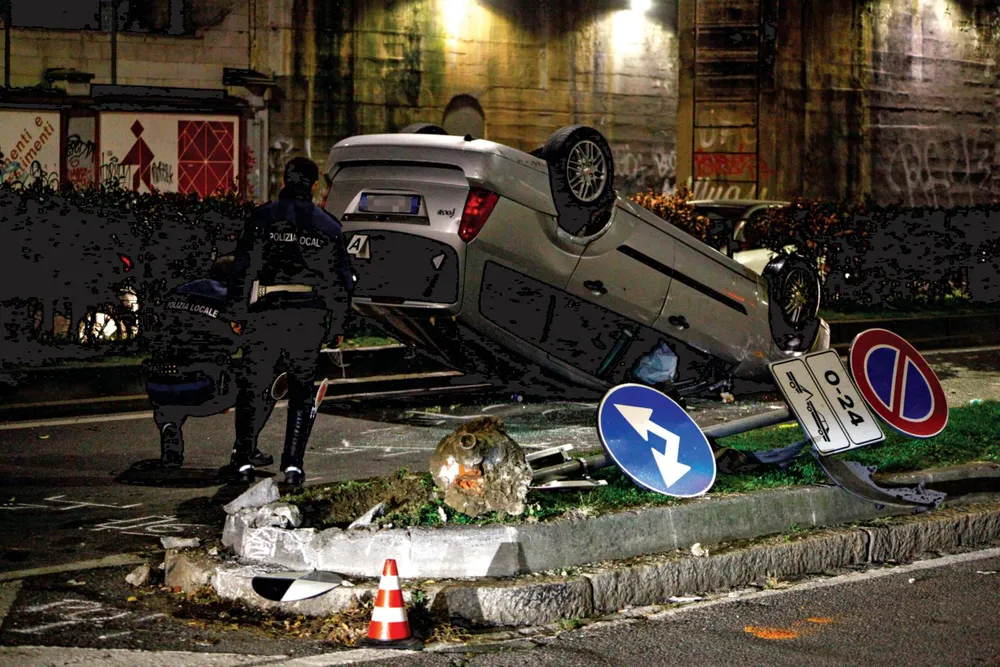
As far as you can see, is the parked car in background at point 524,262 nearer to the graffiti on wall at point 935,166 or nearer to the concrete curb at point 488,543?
the concrete curb at point 488,543

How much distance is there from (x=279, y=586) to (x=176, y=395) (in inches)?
128

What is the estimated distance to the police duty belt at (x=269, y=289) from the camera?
8.39 meters

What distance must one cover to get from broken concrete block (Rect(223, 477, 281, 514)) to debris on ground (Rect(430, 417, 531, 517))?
0.76m

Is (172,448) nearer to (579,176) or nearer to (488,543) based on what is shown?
(579,176)

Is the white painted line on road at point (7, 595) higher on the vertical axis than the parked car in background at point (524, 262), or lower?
lower

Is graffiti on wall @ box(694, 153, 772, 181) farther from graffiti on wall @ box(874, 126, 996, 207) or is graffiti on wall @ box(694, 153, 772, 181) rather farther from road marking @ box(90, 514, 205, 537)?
road marking @ box(90, 514, 205, 537)

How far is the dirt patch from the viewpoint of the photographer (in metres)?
6.73

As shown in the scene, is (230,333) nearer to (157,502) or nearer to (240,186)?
(157,502)

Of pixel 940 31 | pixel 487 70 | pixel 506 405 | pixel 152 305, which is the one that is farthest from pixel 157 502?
pixel 940 31

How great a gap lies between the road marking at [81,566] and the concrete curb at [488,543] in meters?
0.58

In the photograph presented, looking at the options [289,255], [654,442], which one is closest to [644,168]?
[289,255]

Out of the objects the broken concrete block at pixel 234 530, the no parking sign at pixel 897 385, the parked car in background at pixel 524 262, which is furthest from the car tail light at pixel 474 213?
the broken concrete block at pixel 234 530

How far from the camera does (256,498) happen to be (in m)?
6.63

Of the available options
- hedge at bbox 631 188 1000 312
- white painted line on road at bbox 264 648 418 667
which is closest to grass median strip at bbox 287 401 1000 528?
white painted line on road at bbox 264 648 418 667
